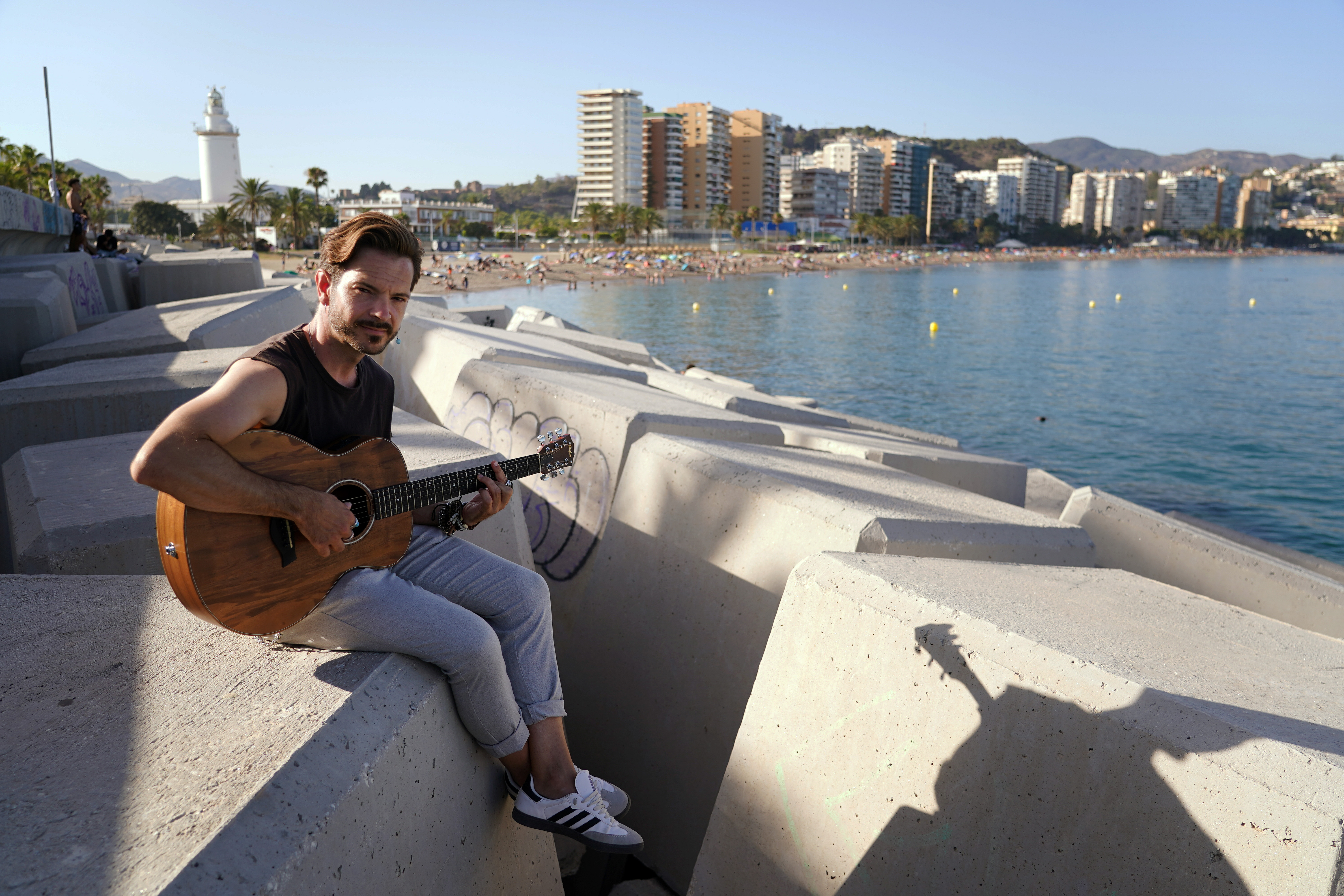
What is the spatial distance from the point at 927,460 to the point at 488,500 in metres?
3.84

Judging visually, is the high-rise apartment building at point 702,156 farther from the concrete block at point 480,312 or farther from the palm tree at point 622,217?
the concrete block at point 480,312

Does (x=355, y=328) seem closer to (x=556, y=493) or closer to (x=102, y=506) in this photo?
(x=102, y=506)

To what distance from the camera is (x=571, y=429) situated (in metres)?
4.67

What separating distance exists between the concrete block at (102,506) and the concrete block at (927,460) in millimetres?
2328

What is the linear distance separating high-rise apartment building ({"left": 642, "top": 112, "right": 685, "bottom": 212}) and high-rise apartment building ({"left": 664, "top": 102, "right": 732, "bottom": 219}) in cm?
303

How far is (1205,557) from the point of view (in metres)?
6.05

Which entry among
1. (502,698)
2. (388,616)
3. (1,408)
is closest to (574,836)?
(502,698)

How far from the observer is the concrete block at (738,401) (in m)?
7.28

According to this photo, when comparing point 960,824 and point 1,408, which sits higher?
point 1,408

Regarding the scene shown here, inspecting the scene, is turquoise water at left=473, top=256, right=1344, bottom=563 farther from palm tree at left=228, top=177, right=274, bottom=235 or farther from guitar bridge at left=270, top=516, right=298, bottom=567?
palm tree at left=228, top=177, right=274, bottom=235

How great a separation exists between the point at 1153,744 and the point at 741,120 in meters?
187

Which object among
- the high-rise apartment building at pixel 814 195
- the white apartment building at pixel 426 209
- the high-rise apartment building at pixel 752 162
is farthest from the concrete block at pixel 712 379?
the high-rise apartment building at pixel 814 195

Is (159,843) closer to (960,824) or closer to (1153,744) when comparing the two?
(960,824)

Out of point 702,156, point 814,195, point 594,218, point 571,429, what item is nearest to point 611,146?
point 702,156
